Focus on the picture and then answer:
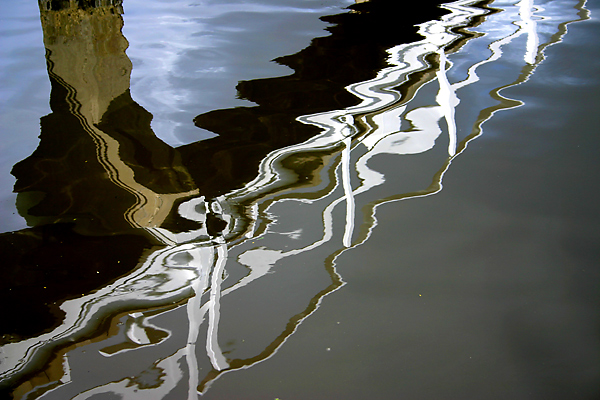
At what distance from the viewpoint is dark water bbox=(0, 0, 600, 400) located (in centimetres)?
111

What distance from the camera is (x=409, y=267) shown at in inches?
53.3

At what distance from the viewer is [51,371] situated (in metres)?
1.12

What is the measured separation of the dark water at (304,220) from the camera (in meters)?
1.11

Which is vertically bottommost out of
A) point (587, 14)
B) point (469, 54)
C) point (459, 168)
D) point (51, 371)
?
point (51, 371)

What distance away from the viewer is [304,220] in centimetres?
155

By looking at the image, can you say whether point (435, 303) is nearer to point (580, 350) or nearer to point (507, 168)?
point (580, 350)

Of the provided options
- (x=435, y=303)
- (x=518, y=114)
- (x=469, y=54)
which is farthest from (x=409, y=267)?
(x=469, y=54)

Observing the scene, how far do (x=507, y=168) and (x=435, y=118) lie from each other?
0.46 metres

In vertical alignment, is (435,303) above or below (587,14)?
below

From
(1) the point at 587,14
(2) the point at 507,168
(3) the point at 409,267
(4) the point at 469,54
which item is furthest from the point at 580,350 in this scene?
(1) the point at 587,14

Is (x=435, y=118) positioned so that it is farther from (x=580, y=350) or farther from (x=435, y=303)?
(x=580, y=350)

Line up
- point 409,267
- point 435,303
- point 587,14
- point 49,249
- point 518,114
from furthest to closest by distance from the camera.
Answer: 1. point 587,14
2. point 518,114
3. point 49,249
4. point 409,267
5. point 435,303

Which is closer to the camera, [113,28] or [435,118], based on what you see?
[435,118]

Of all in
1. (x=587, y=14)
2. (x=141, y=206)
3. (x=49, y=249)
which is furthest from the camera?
(x=587, y=14)
